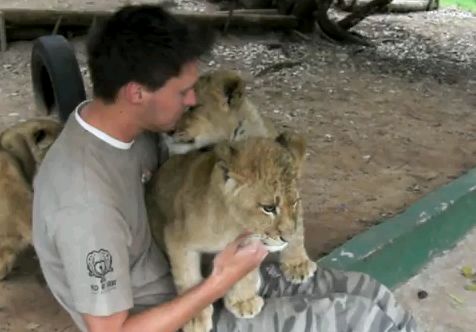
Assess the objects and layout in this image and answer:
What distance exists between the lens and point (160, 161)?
2.84 metres

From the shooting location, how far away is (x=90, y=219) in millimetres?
2219

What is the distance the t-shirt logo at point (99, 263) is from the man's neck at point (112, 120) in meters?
0.33

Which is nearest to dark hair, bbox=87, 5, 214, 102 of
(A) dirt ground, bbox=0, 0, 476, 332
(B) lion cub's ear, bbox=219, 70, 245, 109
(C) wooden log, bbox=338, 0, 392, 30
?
(B) lion cub's ear, bbox=219, 70, 245, 109

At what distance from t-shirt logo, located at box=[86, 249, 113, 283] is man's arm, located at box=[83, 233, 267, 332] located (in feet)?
0.38

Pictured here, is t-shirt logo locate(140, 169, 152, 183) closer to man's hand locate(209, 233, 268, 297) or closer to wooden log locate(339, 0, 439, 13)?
man's hand locate(209, 233, 268, 297)

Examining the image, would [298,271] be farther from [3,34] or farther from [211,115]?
[3,34]

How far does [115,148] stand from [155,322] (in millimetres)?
479

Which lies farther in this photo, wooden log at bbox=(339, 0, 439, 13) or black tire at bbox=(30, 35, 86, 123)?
wooden log at bbox=(339, 0, 439, 13)

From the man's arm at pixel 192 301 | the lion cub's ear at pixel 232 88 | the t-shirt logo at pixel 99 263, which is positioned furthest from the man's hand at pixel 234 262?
the lion cub's ear at pixel 232 88

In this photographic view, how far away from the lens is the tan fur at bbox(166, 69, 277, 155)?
2945 mm

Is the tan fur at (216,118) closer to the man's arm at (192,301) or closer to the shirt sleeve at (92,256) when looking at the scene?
the man's arm at (192,301)

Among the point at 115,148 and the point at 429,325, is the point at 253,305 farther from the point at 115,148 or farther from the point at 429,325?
the point at 429,325

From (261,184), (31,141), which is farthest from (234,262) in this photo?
(31,141)

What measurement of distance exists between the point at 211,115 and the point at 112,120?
74 centimetres
